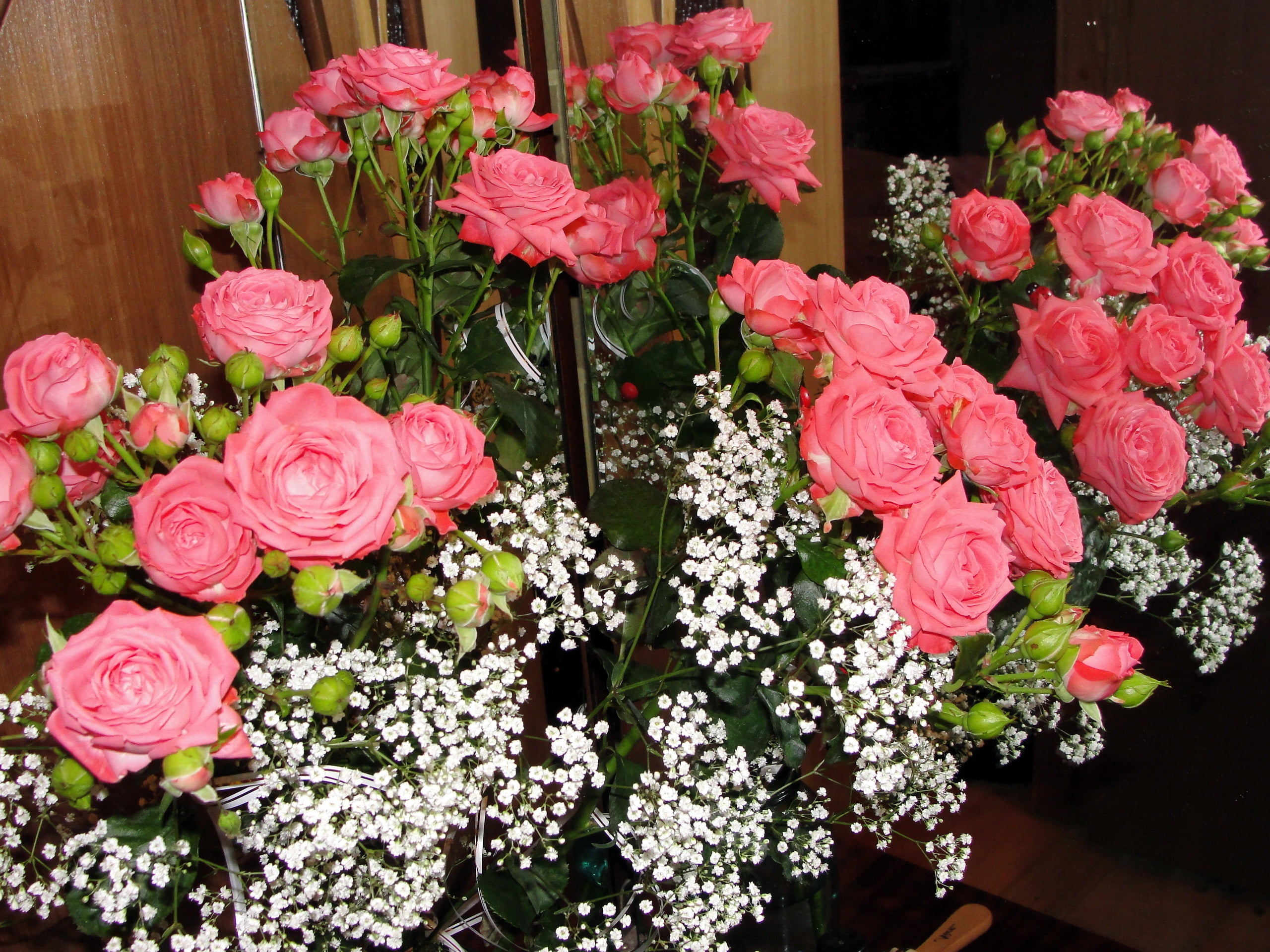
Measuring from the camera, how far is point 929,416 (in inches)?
20.3

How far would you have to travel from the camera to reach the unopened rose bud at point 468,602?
0.44 m

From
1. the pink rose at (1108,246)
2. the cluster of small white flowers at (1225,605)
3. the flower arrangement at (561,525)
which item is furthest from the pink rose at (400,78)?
the cluster of small white flowers at (1225,605)

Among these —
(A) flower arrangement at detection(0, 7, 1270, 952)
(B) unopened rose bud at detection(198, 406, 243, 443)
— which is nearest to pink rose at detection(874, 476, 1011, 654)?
(A) flower arrangement at detection(0, 7, 1270, 952)

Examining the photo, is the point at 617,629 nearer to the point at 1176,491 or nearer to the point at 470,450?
the point at 470,450

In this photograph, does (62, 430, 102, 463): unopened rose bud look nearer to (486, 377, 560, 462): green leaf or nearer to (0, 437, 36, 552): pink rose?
(0, 437, 36, 552): pink rose

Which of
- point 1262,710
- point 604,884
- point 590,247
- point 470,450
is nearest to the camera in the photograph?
point 470,450

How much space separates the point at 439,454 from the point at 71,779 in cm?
22

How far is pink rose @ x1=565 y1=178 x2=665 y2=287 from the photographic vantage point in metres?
0.55

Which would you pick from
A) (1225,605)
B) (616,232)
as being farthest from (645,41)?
(1225,605)

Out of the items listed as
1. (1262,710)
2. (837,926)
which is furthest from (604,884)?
(1262,710)

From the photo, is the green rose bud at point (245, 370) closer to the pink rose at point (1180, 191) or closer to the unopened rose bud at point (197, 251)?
the unopened rose bud at point (197, 251)

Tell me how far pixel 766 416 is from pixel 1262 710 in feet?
2.70

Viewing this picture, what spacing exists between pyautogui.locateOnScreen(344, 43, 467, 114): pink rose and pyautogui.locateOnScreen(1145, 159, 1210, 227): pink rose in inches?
23.5

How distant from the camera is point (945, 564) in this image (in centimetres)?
46
